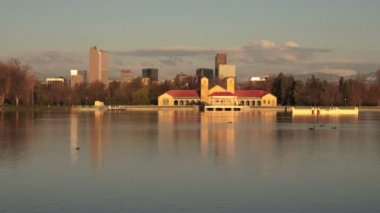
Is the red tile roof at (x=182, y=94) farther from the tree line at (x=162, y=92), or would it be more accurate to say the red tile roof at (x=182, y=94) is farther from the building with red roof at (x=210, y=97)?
the tree line at (x=162, y=92)

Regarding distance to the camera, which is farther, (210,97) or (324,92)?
(210,97)

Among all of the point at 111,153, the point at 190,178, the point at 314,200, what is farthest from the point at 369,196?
the point at 111,153

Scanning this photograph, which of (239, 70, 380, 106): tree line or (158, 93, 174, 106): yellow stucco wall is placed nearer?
(239, 70, 380, 106): tree line

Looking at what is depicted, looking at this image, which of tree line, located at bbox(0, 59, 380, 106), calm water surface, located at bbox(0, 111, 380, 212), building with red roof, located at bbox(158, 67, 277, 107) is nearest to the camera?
calm water surface, located at bbox(0, 111, 380, 212)

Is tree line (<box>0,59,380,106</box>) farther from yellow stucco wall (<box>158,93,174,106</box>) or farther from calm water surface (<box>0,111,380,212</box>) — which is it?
calm water surface (<box>0,111,380,212</box>)

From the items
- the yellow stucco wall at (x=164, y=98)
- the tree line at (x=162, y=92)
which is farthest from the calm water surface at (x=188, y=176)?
the yellow stucco wall at (x=164, y=98)

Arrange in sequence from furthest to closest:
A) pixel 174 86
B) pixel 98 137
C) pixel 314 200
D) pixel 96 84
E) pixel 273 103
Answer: pixel 174 86
pixel 96 84
pixel 273 103
pixel 98 137
pixel 314 200

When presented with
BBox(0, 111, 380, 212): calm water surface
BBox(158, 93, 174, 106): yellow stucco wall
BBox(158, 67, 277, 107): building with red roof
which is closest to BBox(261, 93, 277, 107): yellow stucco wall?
BBox(158, 67, 277, 107): building with red roof

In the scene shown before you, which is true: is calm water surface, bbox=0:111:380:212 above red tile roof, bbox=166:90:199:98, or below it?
below

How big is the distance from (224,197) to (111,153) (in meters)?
11.9

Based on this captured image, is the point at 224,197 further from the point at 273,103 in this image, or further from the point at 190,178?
the point at 273,103

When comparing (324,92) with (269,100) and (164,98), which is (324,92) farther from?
(164,98)

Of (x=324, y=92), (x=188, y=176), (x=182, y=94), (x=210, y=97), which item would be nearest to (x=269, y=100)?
(x=324, y=92)

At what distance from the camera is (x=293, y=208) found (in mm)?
15375
